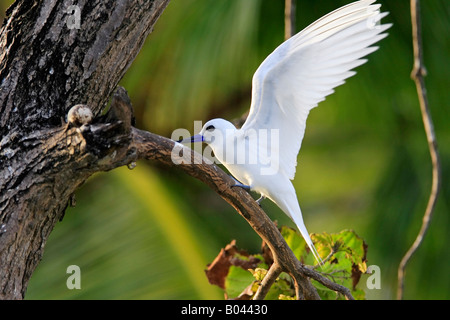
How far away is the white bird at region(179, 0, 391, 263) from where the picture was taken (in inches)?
101

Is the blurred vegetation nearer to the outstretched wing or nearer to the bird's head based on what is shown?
the bird's head

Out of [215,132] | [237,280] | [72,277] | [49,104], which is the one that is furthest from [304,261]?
[72,277]

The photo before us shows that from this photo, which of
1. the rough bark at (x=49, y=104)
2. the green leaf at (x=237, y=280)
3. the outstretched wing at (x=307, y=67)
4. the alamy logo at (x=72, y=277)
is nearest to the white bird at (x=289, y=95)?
the outstretched wing at (x=307, y=67)

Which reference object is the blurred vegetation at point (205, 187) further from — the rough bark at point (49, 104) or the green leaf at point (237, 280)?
the rough bark at point (49, 104)

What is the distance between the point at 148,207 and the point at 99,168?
2.62m

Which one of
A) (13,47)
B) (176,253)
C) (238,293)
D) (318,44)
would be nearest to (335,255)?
(238,293)

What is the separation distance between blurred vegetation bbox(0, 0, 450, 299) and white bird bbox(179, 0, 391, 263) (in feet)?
6.16

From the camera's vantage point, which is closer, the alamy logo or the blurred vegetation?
the alamy logo

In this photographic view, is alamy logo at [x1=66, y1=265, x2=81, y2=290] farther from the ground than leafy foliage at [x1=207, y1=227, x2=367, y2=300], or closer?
farther from the ground

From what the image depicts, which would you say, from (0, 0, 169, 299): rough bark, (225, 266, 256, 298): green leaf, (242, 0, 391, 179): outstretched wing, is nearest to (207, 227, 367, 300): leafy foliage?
(225, 266, 256, 298): green leaf

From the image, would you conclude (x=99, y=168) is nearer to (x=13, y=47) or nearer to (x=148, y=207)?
(x=13, y=47)

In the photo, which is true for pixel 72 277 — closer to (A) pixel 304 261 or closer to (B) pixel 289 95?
(A) pixel 304 261

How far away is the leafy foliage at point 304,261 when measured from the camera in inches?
112

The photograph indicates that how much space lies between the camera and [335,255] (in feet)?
9.50
